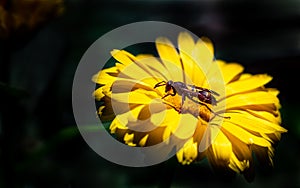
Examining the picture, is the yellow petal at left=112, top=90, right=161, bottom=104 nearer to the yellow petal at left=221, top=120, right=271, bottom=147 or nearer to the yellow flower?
the yellow petal at left=221, top=120, right=271, bottom=147

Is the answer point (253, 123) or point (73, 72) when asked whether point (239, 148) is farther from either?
point (73, 72)

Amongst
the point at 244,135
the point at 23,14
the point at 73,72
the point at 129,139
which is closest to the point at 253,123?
the point at 244,135

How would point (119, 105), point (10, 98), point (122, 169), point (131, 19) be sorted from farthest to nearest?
point (131, 19) < point (122, 169) < point (10, 98) < point (119, 105)

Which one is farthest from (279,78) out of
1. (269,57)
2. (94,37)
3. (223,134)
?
(223,134)

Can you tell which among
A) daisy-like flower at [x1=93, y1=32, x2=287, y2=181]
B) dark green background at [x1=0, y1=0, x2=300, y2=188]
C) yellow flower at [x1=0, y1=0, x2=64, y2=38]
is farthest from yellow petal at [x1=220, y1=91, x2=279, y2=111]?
yellow flower at [x1=0, y1=0, x2=64, y2=38]

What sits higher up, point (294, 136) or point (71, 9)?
point (71, 9)

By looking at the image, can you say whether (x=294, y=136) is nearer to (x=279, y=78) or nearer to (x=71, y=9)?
(x=279, y=78)

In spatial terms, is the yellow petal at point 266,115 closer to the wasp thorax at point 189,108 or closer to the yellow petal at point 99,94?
the wasp thorax at point 189,108
